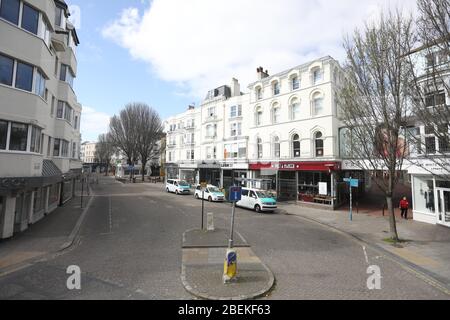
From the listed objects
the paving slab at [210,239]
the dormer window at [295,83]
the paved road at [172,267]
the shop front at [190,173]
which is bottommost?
the paved road at [172,267]

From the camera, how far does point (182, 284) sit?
6.95 metres

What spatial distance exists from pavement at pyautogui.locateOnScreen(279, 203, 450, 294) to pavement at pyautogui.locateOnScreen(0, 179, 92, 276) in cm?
1335

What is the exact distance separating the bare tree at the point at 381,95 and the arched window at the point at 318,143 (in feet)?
32.8

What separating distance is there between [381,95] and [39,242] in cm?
1674

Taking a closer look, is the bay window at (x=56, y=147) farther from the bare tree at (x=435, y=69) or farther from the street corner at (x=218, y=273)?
the bare tree at (x=435, y=69)

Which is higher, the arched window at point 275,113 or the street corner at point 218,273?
the arched window at point 275,113

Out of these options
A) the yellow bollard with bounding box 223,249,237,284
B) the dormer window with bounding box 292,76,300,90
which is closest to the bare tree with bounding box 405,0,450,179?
the yellow bollard with bounding box 223,249,237,284

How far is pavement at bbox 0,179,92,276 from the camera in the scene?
864cm

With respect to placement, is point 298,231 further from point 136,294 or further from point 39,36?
point 39,36

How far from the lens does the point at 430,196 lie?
1628 cm

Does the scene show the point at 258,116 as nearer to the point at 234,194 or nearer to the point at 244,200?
the point at 244,200

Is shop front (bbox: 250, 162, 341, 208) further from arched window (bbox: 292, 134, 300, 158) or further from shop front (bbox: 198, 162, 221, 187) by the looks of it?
shop front (bbox: 198, 162, 221, 187)

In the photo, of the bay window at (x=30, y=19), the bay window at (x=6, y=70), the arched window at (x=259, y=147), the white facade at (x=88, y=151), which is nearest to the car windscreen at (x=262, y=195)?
the arched window at (x=259, y=147)

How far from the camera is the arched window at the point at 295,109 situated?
24.6 meters
